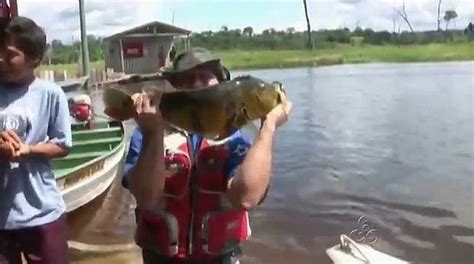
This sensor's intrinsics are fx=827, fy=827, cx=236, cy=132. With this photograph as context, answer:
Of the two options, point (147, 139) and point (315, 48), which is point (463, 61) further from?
point (147, 139)

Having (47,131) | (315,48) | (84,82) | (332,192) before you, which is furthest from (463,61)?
(47,131)

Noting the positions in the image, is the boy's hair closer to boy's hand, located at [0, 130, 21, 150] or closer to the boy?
the boy

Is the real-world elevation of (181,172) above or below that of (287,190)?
above

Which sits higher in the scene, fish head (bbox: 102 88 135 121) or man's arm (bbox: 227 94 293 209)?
fish head (bbox: 102 88 135 121)

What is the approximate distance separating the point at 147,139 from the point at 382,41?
9329 centimetres

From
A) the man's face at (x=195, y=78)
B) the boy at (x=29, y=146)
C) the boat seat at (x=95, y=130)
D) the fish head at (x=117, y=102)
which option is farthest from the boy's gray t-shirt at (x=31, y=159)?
the boat seat at (x=95, y=130)

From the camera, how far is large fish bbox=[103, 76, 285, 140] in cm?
253

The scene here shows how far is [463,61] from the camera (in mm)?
69250

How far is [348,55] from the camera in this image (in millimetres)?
78625

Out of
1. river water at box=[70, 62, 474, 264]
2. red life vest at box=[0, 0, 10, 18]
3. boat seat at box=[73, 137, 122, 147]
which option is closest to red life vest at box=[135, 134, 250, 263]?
river water at box=[70, 62, 474, 264]

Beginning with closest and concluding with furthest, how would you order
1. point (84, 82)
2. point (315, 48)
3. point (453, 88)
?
1. point (84, 82)
2. point (453, 88)
3. point (315, 48)

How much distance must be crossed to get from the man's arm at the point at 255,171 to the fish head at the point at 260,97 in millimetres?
70

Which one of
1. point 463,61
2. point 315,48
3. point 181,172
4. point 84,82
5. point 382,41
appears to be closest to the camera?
point 181,172

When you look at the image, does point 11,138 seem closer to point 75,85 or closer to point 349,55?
point 75,85
